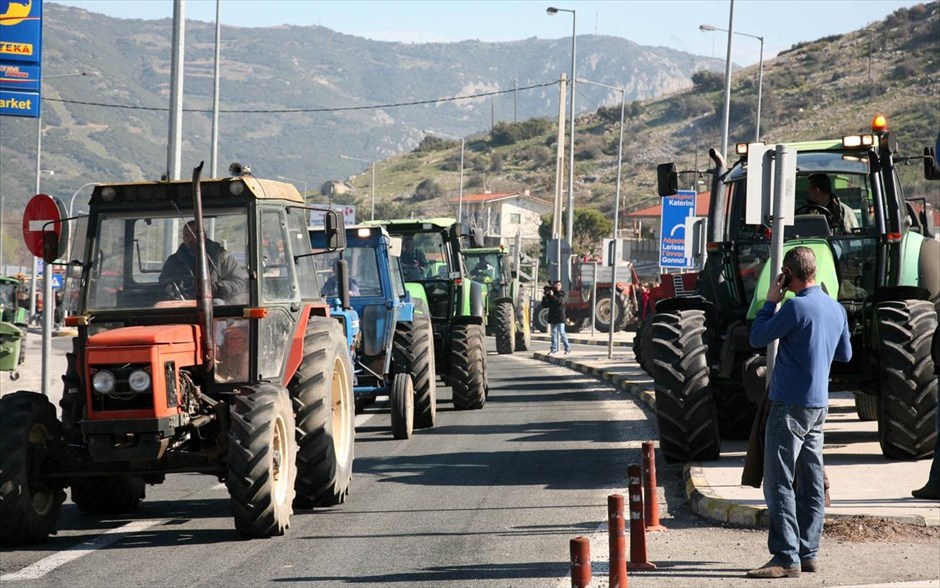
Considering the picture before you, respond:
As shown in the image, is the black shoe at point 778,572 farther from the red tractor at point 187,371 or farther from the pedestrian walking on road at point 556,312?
the pedestrian walking on road at point 556,312

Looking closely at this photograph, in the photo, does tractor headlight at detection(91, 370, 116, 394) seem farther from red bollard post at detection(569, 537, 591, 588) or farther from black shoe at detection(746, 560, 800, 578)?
black shoe at detection(746, 560, 800, 578)

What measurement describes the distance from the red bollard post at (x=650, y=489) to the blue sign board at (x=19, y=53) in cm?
1215

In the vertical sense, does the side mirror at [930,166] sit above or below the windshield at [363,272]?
above

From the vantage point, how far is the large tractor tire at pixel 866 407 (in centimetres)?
1717

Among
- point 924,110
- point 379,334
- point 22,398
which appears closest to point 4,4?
point 379,334

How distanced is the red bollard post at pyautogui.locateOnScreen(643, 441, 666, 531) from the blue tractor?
678 centimetres

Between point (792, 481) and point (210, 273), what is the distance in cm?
475

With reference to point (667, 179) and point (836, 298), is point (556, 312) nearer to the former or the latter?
point (667, 179)

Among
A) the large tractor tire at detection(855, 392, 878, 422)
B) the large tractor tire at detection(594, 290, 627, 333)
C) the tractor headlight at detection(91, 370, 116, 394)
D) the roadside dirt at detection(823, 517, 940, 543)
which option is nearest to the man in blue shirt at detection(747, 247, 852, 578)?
the roadside dirt at detection(823, 517, 940, 543)

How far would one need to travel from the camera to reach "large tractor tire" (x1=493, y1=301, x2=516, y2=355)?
119 feet

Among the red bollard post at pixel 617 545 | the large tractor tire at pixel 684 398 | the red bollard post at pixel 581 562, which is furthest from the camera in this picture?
the large tractor tire at pixel 684 398

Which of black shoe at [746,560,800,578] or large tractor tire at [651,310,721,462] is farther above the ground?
large tractor tire at [651,310,721,462]

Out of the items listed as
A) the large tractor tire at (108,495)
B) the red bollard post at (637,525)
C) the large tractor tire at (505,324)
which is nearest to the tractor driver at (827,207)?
the red bollard post at (637,525)

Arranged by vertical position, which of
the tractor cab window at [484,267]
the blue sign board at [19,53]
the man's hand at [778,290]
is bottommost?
the tractor cab window at [484,267]
